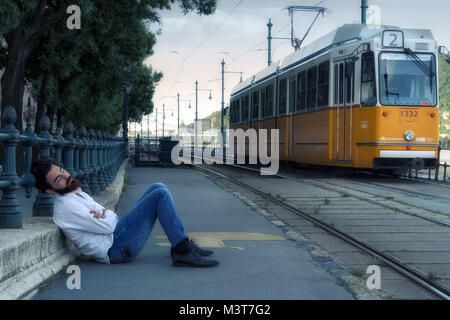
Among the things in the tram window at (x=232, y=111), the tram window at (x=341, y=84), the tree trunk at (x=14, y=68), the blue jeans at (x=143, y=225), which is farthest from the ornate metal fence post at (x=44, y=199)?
the tram window at (x=232, y=111)

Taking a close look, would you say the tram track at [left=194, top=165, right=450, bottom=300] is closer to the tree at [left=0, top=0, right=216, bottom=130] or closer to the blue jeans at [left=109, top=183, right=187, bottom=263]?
the blue jeans at [left=109, top=183, right=187, bottom=263]

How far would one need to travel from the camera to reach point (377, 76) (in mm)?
15789

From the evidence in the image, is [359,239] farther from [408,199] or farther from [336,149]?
[336,149]

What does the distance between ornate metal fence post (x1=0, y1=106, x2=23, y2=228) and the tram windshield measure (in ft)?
39.4

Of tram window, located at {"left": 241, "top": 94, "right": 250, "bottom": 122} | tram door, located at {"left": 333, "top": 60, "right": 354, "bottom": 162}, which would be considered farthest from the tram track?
tram window, located at {"left": 241, "top": 94, "right": 250, "bottom": 122}

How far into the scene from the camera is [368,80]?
52.4 ft

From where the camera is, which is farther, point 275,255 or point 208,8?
point 208,8

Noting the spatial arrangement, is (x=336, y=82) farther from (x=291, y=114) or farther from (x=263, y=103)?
(x=263, y=103)

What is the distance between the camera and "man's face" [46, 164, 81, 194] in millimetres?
5141

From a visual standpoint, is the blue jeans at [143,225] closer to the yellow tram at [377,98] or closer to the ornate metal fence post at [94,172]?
the ornate metal fence post at [94,172]

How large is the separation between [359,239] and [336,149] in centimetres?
951

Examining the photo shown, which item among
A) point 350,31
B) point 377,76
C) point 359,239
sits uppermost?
point 350,31

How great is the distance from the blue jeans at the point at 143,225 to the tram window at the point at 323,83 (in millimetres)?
12034
